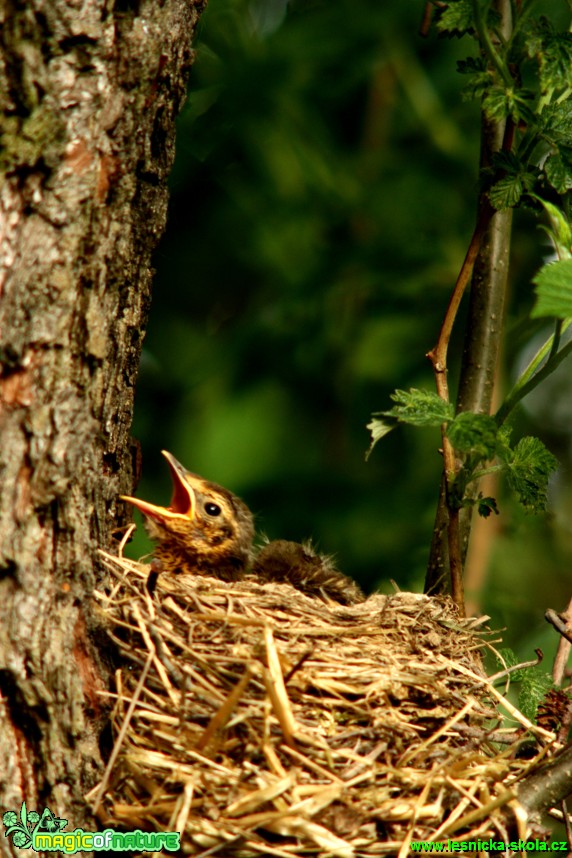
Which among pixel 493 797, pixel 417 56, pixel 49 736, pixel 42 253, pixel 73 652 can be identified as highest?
pixel 417 56

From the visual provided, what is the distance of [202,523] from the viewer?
3.86 m

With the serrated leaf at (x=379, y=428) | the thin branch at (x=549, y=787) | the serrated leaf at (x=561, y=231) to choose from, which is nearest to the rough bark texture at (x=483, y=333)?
the serrated leaf at (x=379, y=428)

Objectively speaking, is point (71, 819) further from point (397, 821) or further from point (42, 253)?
point (42, 253)

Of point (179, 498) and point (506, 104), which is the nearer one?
point (506, 104)

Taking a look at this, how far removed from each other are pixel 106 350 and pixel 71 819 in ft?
3.78

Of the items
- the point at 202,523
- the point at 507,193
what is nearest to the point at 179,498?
the point at 202,523

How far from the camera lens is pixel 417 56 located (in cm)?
589

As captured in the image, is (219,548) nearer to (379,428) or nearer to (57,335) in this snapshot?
(379,428)

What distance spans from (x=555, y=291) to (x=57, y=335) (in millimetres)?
1193

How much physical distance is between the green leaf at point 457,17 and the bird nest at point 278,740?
1762 mm

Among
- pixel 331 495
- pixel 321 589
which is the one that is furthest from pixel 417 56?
pixel 321 589

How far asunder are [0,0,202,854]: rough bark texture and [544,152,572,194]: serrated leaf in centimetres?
116

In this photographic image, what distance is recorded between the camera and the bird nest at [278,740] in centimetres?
226

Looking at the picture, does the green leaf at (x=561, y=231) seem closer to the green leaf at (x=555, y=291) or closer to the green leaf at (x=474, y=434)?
the green leaf at (x=555, y=291)
